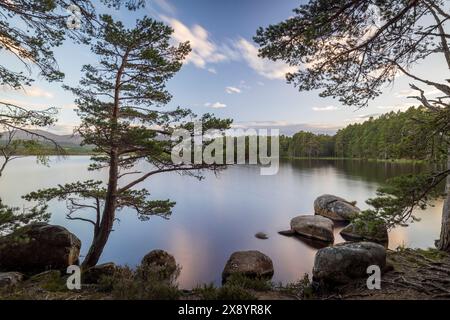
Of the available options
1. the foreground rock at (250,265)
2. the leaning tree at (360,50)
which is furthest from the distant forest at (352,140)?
the foreground rock at (250,265)

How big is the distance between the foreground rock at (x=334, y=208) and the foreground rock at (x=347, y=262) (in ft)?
39.1

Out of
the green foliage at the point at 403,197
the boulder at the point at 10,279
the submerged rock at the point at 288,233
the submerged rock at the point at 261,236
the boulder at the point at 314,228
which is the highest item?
the green foliage at the point at 403,197

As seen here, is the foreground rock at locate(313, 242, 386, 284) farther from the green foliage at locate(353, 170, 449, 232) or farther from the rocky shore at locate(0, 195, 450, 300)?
the green foliage at locate(353, 170, 449, 232)

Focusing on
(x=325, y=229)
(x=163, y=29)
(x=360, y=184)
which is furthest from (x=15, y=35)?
(x=360, y=184)

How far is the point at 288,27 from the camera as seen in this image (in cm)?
458

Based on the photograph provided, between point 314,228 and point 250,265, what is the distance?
21.9ft

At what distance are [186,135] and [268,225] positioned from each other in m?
12.3

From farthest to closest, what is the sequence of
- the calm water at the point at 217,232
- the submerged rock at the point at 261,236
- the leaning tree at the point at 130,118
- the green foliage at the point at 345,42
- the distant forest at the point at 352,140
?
the distant forest at the point at 352,140 < the submerged rock at the point at 261,236 < the calm water at the point at 217,232 < the leaning tree at the point at 130,118 < the green foliage at the point at 345,42

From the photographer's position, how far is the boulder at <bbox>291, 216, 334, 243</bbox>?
45.5ft

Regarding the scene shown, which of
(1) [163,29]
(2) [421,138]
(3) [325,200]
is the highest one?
(1) [163,29]

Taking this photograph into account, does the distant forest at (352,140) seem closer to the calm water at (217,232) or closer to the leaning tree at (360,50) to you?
the leaning tree at (360,50)

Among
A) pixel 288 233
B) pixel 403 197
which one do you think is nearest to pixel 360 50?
pixel 403 197

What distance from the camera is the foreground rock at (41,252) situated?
29.5 ft
